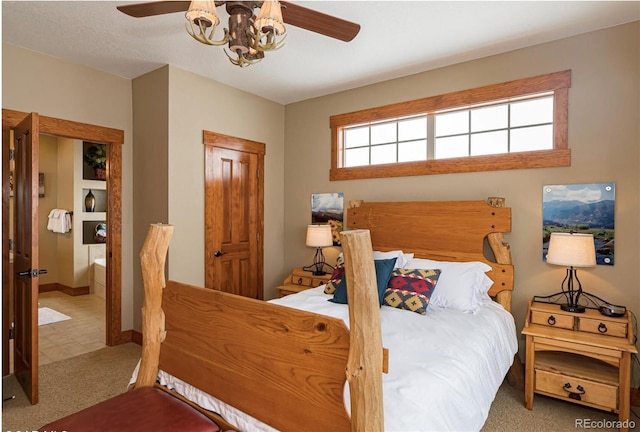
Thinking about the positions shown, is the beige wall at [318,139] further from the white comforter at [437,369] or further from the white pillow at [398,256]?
the white comforter at [437,369]

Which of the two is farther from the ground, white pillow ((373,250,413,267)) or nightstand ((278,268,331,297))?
white pillow ((373,250,413,267))

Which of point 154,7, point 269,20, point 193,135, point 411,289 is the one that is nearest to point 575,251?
point 411,289

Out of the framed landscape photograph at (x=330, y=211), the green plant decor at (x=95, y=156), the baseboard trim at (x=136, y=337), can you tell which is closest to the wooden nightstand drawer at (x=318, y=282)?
the framed landscape photograph at (x=330, y=211)

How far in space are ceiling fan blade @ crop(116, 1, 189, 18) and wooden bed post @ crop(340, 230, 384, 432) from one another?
1628mm

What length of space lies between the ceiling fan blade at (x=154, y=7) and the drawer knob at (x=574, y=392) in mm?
3429

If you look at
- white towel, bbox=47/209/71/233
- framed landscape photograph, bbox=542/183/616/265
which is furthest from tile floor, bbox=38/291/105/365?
framed landscape photograph, bbox=542/183/616/265

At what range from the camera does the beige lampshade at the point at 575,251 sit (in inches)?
106

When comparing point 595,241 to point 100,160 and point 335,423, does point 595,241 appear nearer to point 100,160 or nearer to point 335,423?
point 335,423

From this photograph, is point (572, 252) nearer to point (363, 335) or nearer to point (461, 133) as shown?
point (461, 133)

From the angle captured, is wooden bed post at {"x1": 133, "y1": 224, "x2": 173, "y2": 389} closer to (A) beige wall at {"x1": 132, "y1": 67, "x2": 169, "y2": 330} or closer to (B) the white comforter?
(B) the white comforter

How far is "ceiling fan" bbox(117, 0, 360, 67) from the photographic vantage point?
5.84 feet

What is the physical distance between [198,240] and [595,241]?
3.55 m

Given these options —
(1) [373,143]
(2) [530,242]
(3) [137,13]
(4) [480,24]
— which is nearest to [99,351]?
(3) [137,13]

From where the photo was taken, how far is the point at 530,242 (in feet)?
10.5
